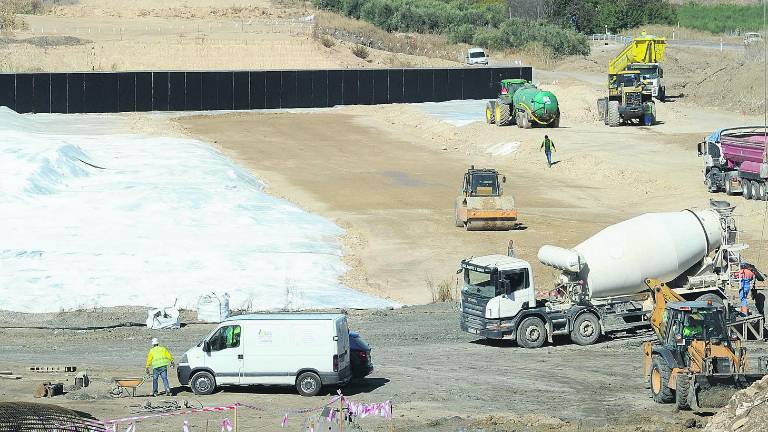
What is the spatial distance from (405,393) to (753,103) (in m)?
59.2

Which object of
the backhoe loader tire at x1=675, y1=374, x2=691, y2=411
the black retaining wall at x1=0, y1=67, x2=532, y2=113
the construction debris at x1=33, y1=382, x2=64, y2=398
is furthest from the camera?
the black retaining wall at x1=0, y1=67, x2=532, y2=113

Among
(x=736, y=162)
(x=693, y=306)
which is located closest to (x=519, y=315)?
Result: (x=693, y=306)

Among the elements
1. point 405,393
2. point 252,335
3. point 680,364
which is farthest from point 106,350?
point 680,364

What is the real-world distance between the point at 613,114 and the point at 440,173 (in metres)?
16.1

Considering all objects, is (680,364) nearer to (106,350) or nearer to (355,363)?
(355,363)

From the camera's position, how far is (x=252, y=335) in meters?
24.0

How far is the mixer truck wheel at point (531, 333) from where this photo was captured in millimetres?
28328

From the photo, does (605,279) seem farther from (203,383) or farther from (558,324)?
(203,383)

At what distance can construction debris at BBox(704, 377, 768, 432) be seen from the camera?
1742 centimetres

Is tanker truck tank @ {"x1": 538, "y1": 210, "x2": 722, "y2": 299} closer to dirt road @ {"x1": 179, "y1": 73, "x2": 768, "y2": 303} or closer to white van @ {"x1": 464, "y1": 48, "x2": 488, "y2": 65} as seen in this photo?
dirt road @ {"x1": 179, "y1": 73, "x2": 768, "y2": 303}

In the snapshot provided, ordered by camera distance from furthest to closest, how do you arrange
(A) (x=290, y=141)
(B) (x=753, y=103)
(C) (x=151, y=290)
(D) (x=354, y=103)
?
(D) (x=354, y=103) → (B) (x=753, y=103) → (A) (x=290, y=141) → (C) (x=151, y=290)

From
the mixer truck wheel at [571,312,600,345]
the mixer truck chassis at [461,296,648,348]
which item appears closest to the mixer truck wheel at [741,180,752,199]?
the mixer truck chassis at [461,296,648,348]

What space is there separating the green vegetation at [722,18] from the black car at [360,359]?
104055mm

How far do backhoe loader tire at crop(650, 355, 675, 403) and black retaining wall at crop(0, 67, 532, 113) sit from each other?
6075 cm
